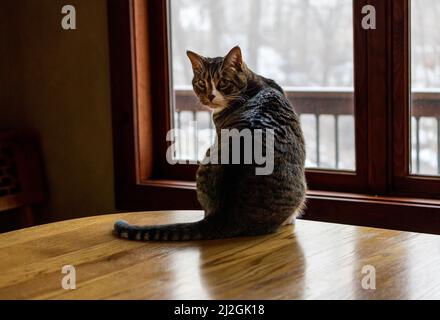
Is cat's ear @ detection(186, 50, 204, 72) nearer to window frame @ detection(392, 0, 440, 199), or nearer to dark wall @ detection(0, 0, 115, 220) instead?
window frame @ detection(392, 0, 440, 199)

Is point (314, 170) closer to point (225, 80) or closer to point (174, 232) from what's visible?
point (225, 80)

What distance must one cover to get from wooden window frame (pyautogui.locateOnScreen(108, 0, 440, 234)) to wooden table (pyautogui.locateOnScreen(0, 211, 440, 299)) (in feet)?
1.71

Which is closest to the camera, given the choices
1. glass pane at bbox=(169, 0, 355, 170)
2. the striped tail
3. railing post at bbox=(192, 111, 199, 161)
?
the striped tail

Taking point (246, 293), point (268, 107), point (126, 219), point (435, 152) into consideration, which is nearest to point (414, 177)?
point (435, 152)

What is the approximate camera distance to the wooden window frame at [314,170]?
2111 millimetres

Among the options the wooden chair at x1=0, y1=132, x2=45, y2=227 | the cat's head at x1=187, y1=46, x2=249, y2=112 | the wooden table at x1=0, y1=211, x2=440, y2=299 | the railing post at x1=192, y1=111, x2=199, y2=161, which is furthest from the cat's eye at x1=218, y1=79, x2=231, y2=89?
the wooden chair at x1=0, y1=132, x2=45, y2=227

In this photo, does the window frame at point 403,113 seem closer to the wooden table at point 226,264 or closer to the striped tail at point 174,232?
the wooden table at point 226,264

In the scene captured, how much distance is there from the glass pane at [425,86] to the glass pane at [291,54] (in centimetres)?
22

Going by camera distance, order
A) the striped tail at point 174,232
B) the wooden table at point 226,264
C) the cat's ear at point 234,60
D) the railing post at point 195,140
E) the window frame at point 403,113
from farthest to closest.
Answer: the railing post at point 195,140, the window frame at point 403,113, the cat's ear at point 234,60, the striped tail at point 174,232, the wooden table at point 226,264

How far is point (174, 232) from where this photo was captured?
5.12 feet

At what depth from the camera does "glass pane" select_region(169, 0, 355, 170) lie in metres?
2.30

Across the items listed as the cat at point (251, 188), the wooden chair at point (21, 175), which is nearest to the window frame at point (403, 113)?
the cat at point (251, 188)

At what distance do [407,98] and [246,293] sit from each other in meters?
1.18

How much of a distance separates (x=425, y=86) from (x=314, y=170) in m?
0.49
